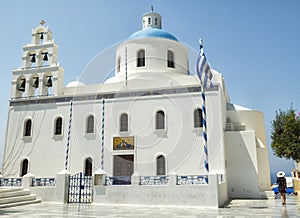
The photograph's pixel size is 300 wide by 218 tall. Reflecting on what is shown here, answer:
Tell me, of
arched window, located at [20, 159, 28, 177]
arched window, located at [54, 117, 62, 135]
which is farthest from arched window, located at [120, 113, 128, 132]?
arched window, located at [20, 159, 28, 177]

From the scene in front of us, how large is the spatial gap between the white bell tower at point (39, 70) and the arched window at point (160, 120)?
6.55 meters

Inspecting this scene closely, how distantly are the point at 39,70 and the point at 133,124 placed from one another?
7187 mm

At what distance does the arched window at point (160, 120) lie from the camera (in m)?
15.5

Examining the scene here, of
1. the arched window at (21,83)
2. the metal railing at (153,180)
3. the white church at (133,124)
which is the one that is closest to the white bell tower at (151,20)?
the white church at (133,124)

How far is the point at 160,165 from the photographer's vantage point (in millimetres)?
14945

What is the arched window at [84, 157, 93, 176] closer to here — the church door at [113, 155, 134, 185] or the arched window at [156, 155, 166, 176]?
the church door at [113, 155, 134, 185]

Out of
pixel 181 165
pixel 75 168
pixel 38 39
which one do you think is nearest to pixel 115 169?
pixel 75 168

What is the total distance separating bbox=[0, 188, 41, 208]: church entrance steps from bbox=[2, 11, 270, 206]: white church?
11.7 ft

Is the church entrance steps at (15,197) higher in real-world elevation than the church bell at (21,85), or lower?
lower

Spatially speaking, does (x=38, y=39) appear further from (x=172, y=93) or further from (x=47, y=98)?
(x=172, y=93)

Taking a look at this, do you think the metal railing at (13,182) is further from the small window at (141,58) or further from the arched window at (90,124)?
the small window at (141,58)

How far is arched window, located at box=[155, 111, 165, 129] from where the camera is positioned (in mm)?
15516

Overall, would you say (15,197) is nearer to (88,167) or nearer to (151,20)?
(88,167)

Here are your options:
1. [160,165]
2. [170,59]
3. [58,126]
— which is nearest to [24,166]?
[58,126]
